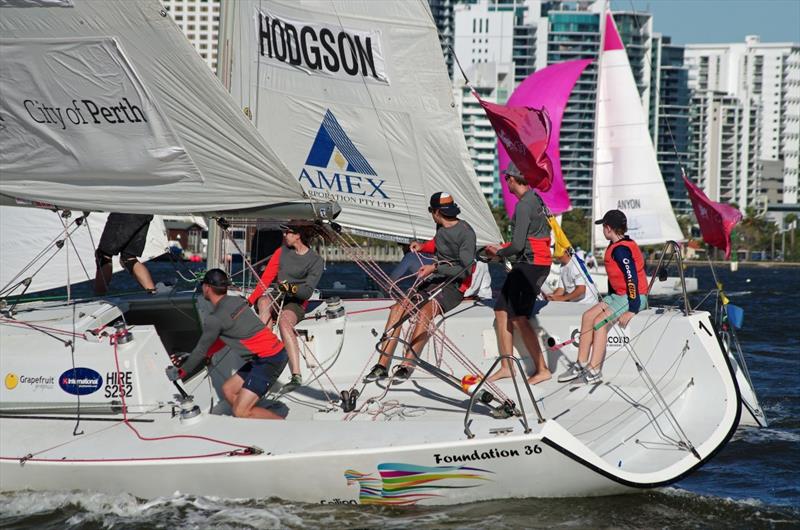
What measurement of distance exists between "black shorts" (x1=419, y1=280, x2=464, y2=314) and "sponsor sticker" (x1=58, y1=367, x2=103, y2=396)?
8.80 feet

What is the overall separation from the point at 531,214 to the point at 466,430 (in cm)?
229

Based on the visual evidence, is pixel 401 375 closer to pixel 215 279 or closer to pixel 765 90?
pixel 215 279

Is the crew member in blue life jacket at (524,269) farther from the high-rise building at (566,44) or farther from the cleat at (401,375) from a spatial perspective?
the high-rise building at (566,44)

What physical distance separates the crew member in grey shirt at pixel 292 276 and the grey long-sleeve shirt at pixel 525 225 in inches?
61.7

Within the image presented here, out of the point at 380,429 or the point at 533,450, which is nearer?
the point at 533,450

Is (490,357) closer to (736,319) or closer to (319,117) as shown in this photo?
(736,319)

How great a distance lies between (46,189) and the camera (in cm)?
792

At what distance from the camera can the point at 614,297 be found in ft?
27.7

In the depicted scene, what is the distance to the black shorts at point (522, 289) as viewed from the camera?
8.49m

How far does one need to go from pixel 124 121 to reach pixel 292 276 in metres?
1.87

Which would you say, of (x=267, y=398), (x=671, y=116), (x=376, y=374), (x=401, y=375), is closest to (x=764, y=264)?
(x=671, y=116)

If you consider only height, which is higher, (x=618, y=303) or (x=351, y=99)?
(x=351, y=99)

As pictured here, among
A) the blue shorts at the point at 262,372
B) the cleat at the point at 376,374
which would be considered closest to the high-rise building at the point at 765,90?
the cleat at the point at 376,374

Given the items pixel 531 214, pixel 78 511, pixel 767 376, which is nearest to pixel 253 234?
pixel 531 214
